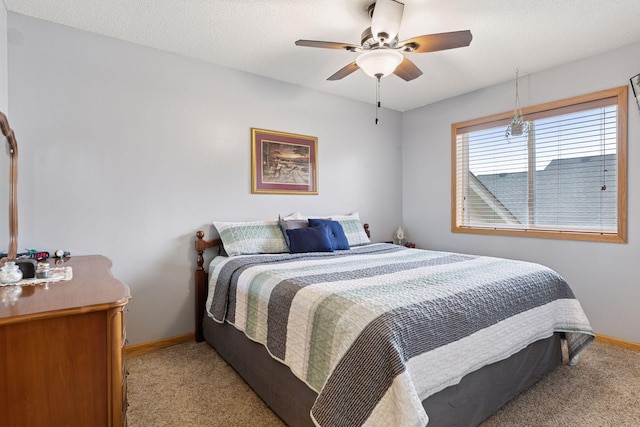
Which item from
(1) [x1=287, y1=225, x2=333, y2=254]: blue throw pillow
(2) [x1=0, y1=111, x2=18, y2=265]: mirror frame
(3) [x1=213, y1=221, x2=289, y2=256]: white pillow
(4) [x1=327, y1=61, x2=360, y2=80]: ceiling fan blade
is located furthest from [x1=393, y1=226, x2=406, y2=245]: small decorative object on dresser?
(2) [x1=0, y1=111, x2=18, y2=265]: mirror frame

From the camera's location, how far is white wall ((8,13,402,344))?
2.30 m

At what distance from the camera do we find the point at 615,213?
2.82 m

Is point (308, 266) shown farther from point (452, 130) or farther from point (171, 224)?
point (452, 130)

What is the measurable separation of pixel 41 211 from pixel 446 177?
3.95 meters

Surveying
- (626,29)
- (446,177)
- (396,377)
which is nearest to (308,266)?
(396,377)

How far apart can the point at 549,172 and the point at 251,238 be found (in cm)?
296

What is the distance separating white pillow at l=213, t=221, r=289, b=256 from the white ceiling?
1.49 metres

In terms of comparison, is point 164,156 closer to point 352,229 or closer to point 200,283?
point 200,283

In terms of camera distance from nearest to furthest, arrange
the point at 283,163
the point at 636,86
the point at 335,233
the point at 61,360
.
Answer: the point at 61,360, the point at 636,86, the point at 335,233, the point at 283,163

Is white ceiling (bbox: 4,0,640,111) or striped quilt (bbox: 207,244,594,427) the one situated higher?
white ceiling (bbox: 4,0,640,111)

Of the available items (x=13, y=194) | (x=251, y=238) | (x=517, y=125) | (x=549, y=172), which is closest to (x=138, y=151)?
(x=13, y=194)

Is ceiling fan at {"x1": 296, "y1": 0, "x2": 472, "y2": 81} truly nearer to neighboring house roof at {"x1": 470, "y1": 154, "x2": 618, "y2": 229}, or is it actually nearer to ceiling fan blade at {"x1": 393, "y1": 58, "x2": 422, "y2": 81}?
ceiling fan blade at {"x1": 393, "y1": 58, "x2": 422, "y2": 81}

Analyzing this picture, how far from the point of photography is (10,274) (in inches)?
55.0

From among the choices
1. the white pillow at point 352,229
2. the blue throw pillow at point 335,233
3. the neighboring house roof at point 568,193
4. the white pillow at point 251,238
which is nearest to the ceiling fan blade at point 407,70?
the blue throw pillow at point 335,233
